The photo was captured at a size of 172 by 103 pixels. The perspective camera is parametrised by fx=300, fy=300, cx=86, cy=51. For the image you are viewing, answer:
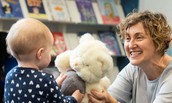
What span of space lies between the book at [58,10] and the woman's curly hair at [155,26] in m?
1.43

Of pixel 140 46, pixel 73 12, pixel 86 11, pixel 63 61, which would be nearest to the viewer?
pixel 63 61

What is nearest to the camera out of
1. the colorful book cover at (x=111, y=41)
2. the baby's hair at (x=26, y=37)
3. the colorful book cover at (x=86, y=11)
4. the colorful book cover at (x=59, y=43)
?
the baby's hair at (x=26, y=37)

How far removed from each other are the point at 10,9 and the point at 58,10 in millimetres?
518

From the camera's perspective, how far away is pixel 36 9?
2832 millimetres

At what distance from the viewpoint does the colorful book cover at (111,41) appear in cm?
346

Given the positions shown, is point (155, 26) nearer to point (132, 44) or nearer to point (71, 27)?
point (132, 44)

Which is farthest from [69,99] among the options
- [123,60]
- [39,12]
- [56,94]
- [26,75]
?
[123,60]

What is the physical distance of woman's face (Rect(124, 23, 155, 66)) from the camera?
1.51 meters

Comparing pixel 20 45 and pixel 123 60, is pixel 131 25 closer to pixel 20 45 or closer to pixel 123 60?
pixel 20 45

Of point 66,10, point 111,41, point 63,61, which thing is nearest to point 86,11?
point 66,10

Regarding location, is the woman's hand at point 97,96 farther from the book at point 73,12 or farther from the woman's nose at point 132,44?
the book at point 73,12

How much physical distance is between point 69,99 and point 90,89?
0.14m

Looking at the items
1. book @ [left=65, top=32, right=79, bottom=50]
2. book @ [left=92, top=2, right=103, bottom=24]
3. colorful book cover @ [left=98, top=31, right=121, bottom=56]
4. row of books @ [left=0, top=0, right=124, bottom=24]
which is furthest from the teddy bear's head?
colorful book cover @ [left=98, top=31, right=121, bottom=56]

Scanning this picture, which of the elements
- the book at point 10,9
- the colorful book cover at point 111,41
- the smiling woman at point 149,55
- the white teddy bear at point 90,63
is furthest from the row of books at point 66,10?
the white teddy bear at point 90,63
